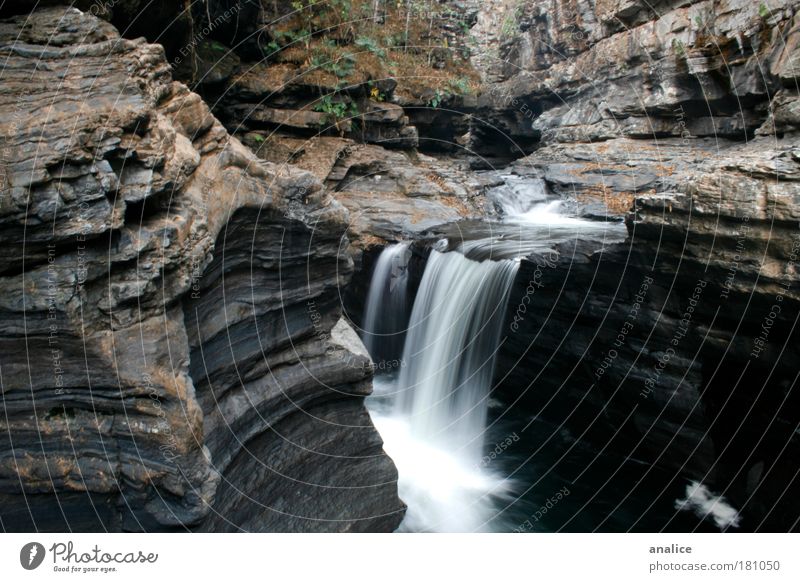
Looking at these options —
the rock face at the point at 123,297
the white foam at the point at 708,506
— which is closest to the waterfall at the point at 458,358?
the white foam at the point at 708,506

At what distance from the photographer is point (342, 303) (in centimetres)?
→ 656

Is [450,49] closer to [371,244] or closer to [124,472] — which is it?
[371,244]

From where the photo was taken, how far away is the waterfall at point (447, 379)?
7.93 m

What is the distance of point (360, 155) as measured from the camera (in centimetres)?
1312

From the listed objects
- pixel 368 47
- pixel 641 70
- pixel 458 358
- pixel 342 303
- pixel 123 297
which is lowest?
pixel 458 358

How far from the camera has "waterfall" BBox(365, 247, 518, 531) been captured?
26.0 feet

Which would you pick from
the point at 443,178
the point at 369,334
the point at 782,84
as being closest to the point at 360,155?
the point at 443,178

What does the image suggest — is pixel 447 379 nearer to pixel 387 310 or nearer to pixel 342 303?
pixel 387 310

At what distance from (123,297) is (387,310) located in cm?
663

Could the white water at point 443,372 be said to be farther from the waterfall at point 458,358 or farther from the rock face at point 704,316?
the rock face at point 704,316

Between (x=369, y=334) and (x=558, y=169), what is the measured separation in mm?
→ 8913

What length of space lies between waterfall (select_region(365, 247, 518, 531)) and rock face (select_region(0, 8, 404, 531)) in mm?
3102

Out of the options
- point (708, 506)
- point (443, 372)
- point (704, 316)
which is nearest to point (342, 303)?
point (443, 372)

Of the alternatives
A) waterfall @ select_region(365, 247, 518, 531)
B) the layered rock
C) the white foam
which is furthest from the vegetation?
the white foam
